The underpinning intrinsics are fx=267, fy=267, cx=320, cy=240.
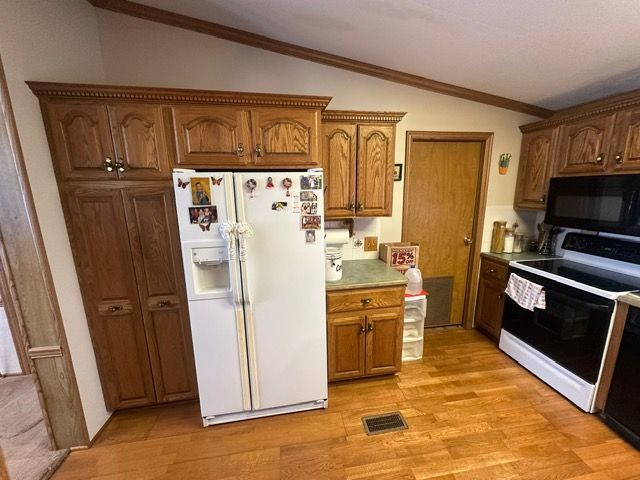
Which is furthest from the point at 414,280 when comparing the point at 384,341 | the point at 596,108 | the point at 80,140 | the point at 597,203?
the point at 80,140

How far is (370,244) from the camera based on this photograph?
2584mm

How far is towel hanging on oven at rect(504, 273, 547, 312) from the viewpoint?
6.87 feet

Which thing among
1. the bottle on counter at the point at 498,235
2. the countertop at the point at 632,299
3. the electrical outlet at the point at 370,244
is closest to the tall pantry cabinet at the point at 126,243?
the electrical outlet at the point at 370,244

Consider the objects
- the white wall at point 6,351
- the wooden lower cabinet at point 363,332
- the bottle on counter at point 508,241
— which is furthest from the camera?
the bottle on counter at point 508,241

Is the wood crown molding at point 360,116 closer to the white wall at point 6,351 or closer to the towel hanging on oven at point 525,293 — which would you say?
the towel hanging on oven at point 525,293

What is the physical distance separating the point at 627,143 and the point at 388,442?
2.56 m

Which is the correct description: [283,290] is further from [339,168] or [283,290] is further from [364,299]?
[339,168]

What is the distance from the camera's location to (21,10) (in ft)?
4.60

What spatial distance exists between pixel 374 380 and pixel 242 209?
177cm

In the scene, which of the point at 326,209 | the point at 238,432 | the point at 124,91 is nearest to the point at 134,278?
the point at 124,91

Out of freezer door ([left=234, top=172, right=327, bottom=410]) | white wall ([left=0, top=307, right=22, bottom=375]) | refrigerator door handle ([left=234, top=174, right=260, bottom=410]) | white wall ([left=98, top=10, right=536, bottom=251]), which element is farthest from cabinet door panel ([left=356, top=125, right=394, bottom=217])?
white wall ([left=0, top=307, right=22, bottom=375])

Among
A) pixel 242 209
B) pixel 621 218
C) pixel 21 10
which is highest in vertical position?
pixel 21 10

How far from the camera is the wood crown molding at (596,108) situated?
178 centimetres

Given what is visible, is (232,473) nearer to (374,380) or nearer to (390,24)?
(374,380)
